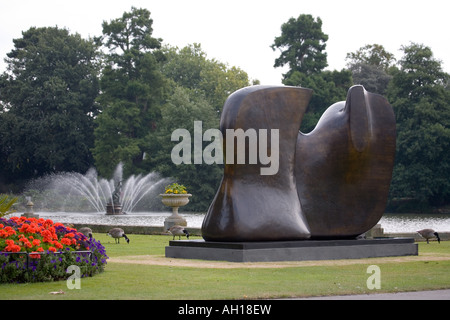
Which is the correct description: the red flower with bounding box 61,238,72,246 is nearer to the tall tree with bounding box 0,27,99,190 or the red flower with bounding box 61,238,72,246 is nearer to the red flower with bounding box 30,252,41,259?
the red flower with bounding box 30,252,41,259

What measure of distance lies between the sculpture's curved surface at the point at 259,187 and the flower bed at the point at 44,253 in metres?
3.82

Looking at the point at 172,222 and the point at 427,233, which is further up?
the point at 172,222

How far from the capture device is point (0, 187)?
242ft

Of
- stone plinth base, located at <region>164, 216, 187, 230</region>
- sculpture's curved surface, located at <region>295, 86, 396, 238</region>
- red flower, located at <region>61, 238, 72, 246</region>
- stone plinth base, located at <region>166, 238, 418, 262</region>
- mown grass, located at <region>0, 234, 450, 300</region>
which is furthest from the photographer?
stone plinth base, located at <region>164, 216, 187, 230</region>

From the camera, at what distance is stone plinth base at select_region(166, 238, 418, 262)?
55.0 feet

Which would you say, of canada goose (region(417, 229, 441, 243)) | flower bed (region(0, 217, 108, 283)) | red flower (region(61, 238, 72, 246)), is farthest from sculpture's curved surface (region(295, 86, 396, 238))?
red flower (region(61, 238, 72, 246))

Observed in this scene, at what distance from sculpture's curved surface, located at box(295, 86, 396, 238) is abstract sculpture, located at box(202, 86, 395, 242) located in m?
0.03

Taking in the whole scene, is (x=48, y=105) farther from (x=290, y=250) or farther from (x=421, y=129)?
(x=290, y=250)

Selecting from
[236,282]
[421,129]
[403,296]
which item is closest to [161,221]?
[421,129]

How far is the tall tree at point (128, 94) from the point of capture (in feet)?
218

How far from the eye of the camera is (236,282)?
1273 centimetres

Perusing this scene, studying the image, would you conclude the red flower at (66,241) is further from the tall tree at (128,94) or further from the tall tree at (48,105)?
the tall tree at (48,105)

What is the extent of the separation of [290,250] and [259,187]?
1763 millimetres

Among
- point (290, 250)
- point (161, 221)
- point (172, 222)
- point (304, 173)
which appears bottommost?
point (290, 250)
